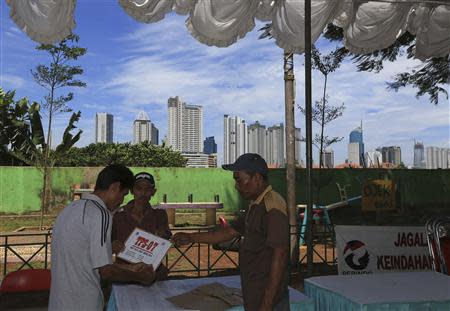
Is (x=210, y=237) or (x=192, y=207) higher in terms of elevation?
(x=210, y=237)

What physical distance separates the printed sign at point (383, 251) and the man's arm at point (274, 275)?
3.86 metres

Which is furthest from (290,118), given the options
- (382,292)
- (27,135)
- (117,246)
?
(27,135)

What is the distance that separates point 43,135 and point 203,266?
951 cm

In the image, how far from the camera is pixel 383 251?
606cm

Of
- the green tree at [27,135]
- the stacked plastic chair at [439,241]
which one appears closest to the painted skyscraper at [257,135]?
the green tree at [27,135]

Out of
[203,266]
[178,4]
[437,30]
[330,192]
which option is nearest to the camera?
[178,4]

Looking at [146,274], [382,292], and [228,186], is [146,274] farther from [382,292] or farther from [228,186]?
[228,186]

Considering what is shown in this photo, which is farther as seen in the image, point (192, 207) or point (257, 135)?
point (257, 135)

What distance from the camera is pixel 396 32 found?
6086 mm

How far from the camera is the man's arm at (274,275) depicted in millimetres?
2539

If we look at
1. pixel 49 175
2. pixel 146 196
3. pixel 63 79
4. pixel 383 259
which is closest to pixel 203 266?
pixel 383 259

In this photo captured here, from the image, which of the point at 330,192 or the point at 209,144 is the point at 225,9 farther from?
the point at 209,144

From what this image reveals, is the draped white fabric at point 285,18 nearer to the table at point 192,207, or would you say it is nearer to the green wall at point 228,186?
the table at point 192,207

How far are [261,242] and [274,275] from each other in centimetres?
23
